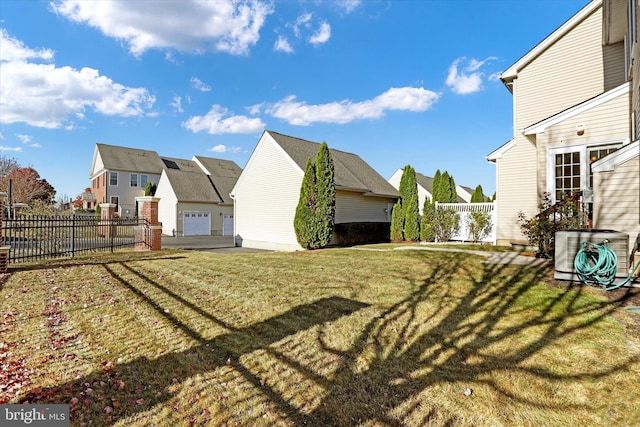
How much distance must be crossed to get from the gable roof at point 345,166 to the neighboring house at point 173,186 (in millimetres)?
12188

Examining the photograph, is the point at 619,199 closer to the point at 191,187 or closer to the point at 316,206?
the point at 316,206

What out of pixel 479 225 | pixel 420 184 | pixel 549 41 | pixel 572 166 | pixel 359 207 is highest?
pixel 549 41

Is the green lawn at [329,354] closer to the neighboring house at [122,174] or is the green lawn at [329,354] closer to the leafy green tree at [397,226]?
the leafy green tree at [397,226]

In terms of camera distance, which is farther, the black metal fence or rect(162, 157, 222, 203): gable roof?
rect(162, 157, 222, 203): gable roof

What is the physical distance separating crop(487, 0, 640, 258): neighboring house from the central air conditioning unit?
4.16 ft

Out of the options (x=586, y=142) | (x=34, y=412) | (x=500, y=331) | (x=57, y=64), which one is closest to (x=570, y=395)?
(x=500, y=331)

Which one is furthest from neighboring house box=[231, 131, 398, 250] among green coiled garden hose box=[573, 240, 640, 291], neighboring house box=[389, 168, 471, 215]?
neighboring house box=[389, 168, 471, 215]

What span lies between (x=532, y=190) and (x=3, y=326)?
13.3 metres

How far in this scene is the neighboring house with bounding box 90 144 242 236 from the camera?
27.3 m

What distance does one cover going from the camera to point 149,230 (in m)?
13.4

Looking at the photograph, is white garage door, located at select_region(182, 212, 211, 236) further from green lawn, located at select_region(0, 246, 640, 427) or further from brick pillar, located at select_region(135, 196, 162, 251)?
green lawn, located at select_region(0, 246, 640, 427)

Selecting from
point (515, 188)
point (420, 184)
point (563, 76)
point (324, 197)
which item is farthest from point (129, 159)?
point (563, 76)

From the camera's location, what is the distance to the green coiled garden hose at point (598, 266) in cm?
488

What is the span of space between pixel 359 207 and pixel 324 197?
4.42 meters
